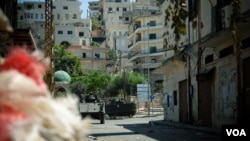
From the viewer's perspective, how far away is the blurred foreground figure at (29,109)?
937 millimetres

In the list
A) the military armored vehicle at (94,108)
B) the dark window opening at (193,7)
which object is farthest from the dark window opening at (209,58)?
the military armored vehicle at (94,108)

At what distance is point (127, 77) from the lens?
68.6 metres

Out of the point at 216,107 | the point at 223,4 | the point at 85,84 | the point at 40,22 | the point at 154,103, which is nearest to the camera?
the point at 223,4

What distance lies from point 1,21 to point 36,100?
21 centimetres

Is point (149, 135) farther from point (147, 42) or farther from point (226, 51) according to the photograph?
point (147, 42)

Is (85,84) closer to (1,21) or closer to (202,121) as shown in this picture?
(202,121)

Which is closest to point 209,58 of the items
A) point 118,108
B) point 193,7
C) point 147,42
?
point 193,7

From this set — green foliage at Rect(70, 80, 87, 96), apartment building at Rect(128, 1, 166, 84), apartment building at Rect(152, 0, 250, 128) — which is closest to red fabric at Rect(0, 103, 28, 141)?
apartment building at Rect(152, 0, 250, 128)

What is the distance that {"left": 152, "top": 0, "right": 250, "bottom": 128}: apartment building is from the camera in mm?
17281

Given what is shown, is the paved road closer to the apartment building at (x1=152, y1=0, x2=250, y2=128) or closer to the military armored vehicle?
the apartment building at (x1=152, y1=0, x2=250, y2=128)

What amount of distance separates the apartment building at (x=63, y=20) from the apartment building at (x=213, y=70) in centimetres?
6377

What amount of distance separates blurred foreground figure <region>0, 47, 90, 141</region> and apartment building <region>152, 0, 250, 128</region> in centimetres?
1285

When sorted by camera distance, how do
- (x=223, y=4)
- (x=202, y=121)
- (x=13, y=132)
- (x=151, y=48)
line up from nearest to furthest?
(x=13, y=132) < (x=223, y=4) < (x=202, y=121) < (x=151, y=48)

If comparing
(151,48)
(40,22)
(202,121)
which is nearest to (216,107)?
(202,121)
